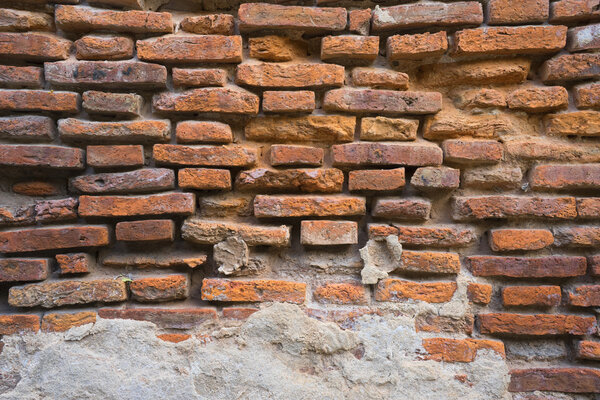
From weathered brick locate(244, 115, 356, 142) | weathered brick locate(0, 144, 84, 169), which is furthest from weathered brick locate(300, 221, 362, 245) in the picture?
weathered brick locate(0, 144, 84, 169)

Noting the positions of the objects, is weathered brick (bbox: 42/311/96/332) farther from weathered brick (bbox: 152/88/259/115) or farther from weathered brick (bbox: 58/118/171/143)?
weathered brick (bbox: 152/88/259/115)

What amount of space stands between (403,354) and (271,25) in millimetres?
1296

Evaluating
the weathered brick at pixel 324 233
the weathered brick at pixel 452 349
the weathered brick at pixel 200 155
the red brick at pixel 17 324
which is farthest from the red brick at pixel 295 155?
the red brick at pixel 17 324

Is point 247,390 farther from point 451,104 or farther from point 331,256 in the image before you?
point 451,104

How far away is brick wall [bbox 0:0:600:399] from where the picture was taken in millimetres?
1538

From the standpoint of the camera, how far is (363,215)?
5.27ft

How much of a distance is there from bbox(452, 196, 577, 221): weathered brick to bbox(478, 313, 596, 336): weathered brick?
1.19 ft

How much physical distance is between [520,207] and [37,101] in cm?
180

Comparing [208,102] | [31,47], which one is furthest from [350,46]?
[31,47]

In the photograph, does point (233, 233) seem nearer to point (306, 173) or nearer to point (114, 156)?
point (306, 173)

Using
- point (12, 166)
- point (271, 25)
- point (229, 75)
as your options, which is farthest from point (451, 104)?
point (12, 166)

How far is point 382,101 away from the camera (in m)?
1.61

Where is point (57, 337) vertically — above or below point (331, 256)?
below

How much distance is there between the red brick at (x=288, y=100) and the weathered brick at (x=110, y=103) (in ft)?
1.59
